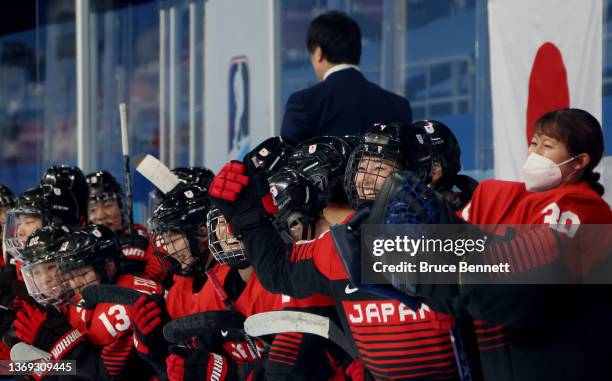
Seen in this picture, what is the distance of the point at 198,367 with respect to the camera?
2.76m

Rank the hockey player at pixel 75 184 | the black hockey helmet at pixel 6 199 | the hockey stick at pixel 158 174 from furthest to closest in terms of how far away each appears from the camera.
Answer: the black hockey helmet at pixel 6 199 < the hockey player at pixel 75 184 < the hockey stick at pixel 158 174

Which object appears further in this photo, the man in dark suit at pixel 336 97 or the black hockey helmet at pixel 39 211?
Result: the black hockey helmet at pixel 39 211

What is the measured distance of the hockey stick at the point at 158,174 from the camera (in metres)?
3.31

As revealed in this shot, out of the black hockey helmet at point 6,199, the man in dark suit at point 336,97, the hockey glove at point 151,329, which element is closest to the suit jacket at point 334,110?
the man in dark suit at point 336,97

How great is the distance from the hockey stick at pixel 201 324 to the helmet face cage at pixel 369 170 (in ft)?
1.73

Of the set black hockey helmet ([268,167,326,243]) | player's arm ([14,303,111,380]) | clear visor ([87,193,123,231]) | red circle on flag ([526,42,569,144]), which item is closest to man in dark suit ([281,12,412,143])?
red circle on flag ([526,42,569,144])

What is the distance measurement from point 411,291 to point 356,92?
6.28ft

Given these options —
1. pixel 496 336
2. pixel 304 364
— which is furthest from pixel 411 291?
pixel 304 364

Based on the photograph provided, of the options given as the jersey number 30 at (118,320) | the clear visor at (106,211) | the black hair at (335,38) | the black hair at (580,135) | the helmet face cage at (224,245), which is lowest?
the jersey number 30 at (118,320)

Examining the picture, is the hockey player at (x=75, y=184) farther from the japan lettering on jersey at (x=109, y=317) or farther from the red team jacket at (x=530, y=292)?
the red team jacket at (x=530, y=292)

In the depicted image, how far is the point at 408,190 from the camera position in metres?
1.60

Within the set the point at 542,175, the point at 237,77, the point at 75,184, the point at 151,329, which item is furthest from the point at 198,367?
the point at 237,77

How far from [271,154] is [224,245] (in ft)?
1.86

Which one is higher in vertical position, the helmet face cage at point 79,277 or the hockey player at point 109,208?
the hockey player at point 109,208
